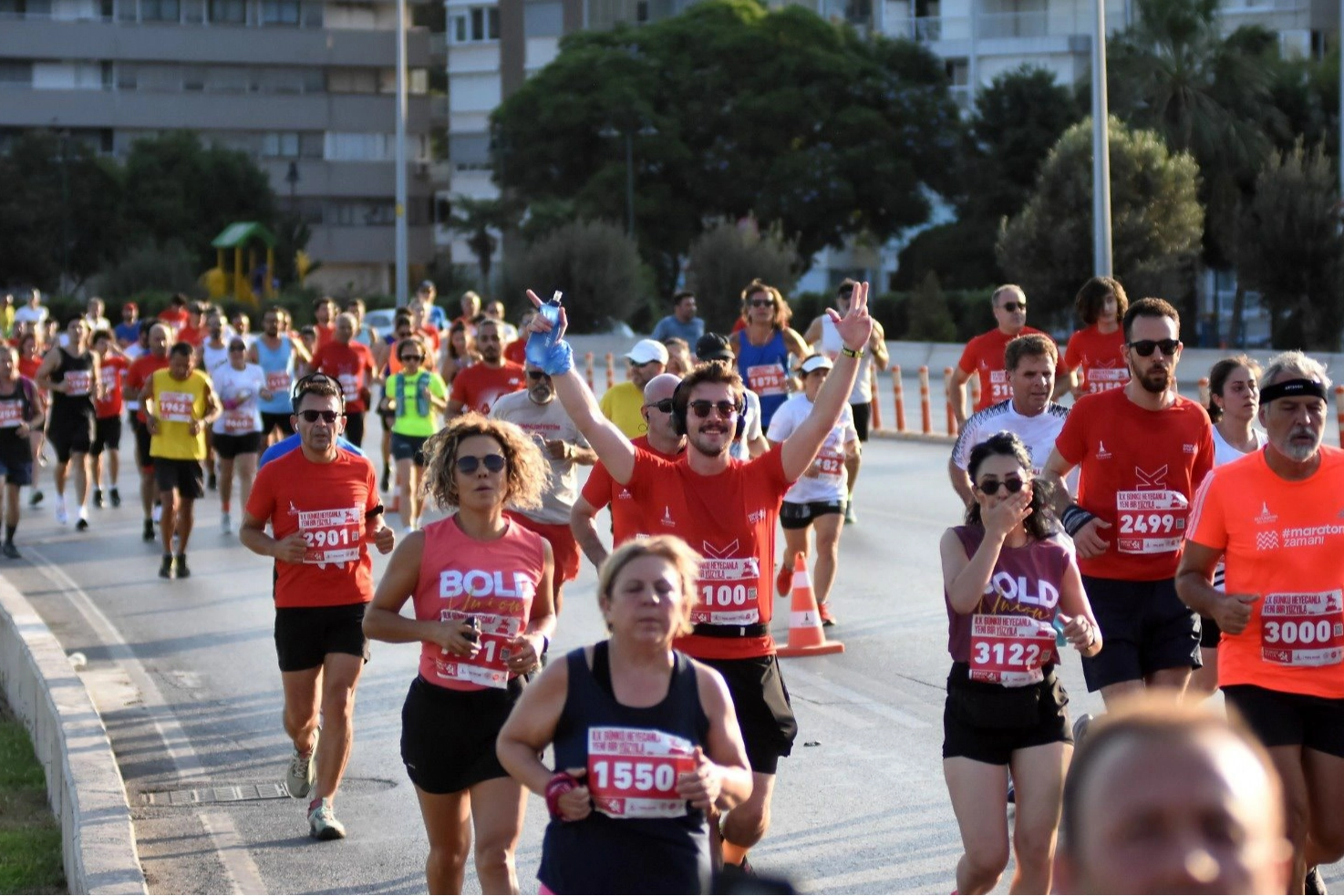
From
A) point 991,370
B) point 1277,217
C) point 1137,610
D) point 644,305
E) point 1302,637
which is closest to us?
point 1302,637

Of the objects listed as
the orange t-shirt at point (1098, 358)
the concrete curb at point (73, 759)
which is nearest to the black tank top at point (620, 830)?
the concrete curb at point (73, 759)

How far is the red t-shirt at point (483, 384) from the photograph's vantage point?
1333 centimetres

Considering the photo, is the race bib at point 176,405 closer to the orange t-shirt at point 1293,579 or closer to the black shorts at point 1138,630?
the black shorts at point 1138,630

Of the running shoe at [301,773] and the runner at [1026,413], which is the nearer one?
the running shoe at [301,773]

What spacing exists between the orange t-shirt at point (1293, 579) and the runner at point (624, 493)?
198 centimetres

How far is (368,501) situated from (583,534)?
1.02m

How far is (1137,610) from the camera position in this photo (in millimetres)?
7703

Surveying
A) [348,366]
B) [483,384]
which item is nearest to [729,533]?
[483,384]

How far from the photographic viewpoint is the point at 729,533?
668cm

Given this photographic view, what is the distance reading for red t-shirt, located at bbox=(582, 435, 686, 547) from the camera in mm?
7059

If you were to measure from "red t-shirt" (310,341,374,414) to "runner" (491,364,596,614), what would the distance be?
27.6 ft

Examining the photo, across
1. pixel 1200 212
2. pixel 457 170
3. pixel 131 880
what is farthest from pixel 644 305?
pixel 131 880

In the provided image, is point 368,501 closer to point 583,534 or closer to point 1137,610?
point 583,534

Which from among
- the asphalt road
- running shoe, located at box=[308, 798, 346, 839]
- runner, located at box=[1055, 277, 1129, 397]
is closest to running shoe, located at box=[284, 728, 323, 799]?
the asphalt road
